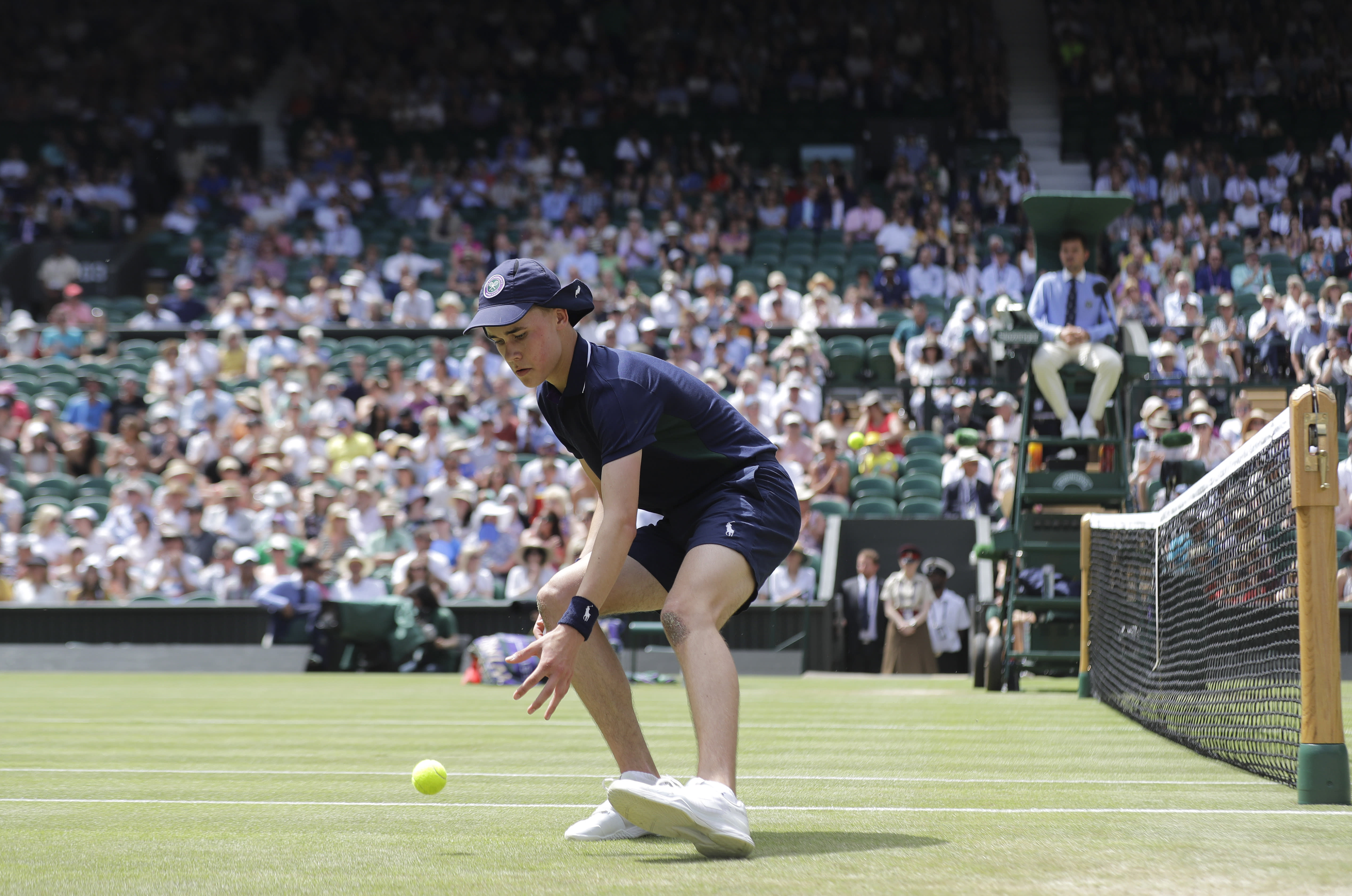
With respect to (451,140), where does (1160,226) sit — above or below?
below

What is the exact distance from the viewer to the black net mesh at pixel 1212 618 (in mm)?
6086

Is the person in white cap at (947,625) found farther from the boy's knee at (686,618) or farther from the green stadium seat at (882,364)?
the boy's knee at (686,618)

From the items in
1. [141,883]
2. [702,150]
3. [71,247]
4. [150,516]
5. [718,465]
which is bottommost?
[141,883]

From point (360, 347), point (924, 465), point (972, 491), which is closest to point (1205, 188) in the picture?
point (924, 465)

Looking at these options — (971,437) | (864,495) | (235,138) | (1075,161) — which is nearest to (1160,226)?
(1075,161)

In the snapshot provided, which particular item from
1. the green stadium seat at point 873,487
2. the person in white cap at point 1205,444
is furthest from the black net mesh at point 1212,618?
the green stadium seat at point 873,487

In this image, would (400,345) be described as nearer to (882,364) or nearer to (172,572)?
(172,572)

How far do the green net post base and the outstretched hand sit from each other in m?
2.36

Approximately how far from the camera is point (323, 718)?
30.9 ft

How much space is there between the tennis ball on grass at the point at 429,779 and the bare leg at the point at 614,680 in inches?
28.4

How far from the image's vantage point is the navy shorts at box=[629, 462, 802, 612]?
4492 mm

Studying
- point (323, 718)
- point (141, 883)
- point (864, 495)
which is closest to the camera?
point (141, 883)

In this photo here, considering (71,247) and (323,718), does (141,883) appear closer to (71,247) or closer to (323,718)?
(323,718)

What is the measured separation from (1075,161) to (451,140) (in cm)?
1077
